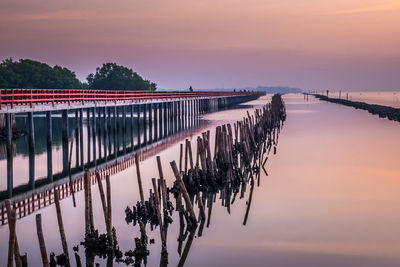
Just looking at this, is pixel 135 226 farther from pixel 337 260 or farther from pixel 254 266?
pixel 337 260

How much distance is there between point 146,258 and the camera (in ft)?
41.7

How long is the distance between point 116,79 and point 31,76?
25.3 metres

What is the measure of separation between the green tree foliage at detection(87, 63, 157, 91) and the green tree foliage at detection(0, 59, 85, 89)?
15.1 metres

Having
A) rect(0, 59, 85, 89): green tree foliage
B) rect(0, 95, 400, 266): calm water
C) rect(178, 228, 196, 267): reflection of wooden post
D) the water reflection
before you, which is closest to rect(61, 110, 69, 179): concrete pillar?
rect(0, 95, 400, 266): calm water

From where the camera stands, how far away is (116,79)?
12219cm

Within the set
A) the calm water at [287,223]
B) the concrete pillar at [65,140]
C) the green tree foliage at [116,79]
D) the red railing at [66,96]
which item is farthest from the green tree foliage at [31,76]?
the calm water at [287,223]

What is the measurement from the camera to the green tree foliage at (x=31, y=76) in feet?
318

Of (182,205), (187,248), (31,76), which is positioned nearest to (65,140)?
(182,205)

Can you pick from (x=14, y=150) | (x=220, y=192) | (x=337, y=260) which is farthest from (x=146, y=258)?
(x=14, y=150)

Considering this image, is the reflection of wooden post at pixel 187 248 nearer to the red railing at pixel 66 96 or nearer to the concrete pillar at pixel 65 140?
the red railing at pixel 66 96

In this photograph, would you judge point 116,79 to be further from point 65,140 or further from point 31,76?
point 65,140

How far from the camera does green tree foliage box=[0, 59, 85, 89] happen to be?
96875 mm

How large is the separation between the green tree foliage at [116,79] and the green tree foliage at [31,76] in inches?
594

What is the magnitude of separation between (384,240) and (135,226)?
6.51 metres
